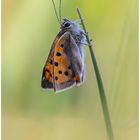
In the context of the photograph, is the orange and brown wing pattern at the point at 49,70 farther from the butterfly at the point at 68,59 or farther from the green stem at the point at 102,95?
the green stem at the point at 102,95

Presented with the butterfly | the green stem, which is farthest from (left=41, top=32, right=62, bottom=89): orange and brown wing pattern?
the green stem

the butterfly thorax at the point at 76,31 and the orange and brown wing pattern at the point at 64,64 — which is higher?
the butterfly thorax at the point at 76,31

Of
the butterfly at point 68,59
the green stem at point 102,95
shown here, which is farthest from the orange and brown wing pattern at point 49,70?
the green stem at point 102,95

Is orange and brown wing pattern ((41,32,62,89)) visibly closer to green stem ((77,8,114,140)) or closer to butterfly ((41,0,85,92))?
butterfly ((41,0,85,92))

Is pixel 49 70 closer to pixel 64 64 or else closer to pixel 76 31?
pixel 64 64

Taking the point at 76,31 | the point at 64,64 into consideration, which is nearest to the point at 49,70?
the point at 64,64

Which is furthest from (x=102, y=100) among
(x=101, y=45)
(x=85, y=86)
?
(x=101, y=45)
